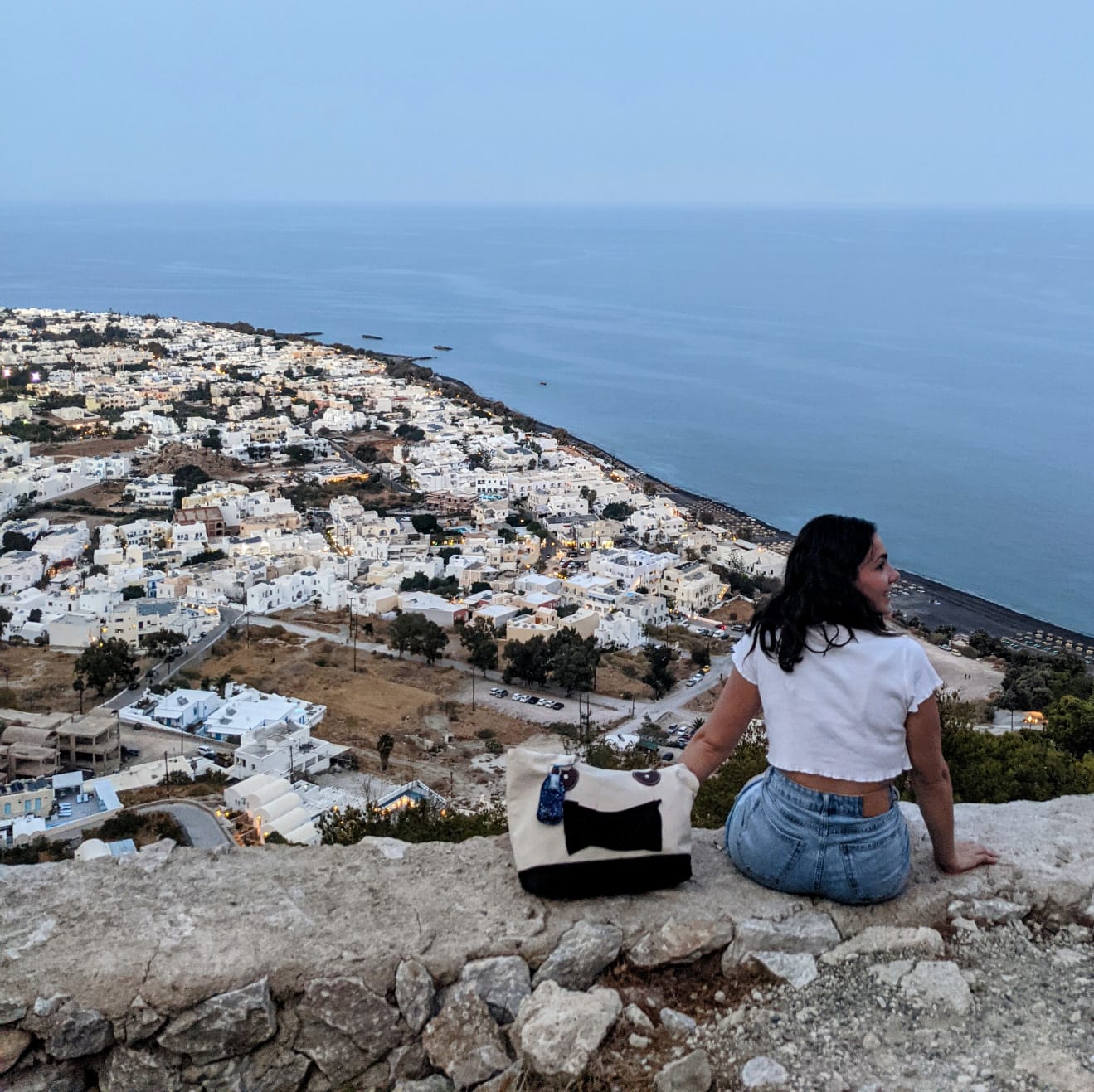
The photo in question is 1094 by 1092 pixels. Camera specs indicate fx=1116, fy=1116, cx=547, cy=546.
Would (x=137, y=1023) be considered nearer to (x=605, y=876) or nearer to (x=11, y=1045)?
(x=11, y=1045)

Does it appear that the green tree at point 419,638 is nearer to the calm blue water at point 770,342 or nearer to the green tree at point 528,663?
the green tree at point 528,663

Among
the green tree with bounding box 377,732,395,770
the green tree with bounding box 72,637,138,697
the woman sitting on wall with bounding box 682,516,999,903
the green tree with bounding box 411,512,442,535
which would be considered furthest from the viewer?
the green tree with bounding box 411,512,442,535

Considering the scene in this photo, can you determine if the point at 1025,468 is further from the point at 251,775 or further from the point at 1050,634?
the point at 251,775

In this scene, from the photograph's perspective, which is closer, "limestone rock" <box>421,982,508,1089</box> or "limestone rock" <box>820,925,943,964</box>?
"limestone rock" <box>421,982,508,1089</box>

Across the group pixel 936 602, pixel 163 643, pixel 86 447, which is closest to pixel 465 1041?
pixel 163 643

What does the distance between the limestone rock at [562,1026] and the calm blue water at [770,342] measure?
22845 mm

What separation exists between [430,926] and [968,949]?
104 cm

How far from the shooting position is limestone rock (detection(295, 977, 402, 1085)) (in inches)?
80.3

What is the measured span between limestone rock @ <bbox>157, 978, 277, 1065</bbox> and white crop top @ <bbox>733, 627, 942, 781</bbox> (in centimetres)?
106

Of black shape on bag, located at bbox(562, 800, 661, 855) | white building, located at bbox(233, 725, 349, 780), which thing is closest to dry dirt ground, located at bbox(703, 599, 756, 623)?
white building, located at bbox(233, 725, 349, 780)

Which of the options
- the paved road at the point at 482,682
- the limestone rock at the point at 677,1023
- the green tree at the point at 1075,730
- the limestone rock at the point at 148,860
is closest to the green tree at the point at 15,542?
the paved road at the point at 482,682

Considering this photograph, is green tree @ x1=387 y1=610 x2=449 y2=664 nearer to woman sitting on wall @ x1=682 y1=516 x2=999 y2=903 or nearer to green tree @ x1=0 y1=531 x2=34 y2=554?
green tree @ x1=0 y1=531 x2=34 y2=554

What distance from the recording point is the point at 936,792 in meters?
2.16

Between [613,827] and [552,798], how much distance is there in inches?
5.2
